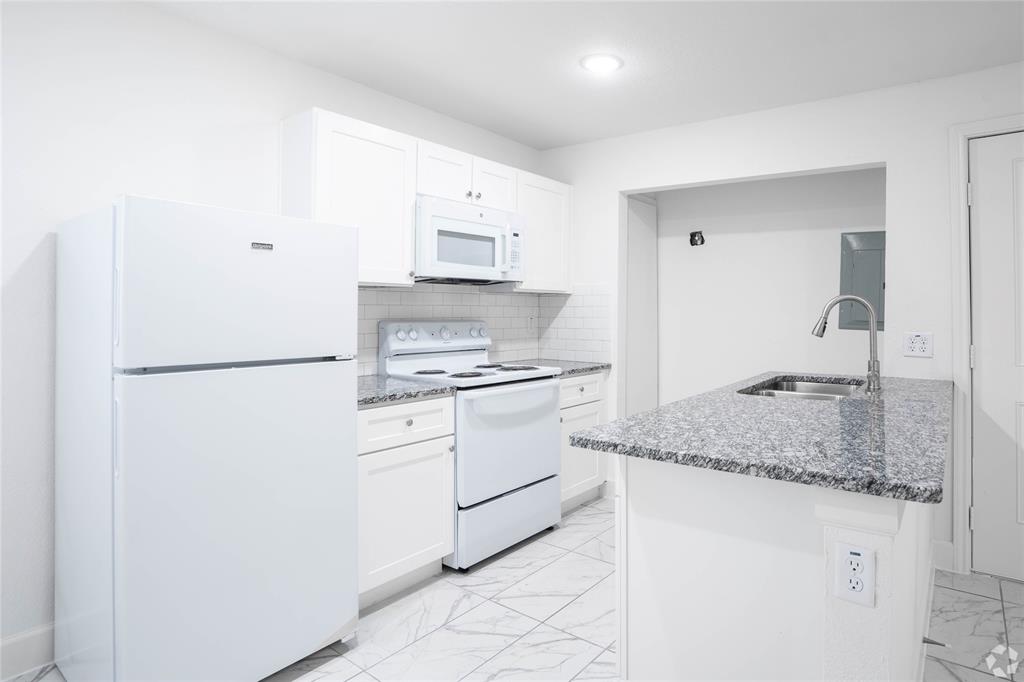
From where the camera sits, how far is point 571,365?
148 inches

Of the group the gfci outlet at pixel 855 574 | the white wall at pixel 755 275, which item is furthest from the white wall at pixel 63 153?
the white wall at pixel 755 275

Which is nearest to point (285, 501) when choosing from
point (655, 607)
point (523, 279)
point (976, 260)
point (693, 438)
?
point (655, 607)

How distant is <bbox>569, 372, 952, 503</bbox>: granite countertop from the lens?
112cm

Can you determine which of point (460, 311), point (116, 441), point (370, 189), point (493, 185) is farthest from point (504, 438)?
point (116, 441)

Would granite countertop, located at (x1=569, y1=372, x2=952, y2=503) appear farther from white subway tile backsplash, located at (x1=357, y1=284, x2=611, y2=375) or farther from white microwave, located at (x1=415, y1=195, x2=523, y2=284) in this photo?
white subway tile backsplash, located at (x1=357, y1=284, x2=611, y2=375)

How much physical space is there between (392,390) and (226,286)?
0.90 m

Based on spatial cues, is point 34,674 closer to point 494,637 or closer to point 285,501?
point 285,501

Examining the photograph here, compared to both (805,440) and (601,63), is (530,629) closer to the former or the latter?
(805,440)

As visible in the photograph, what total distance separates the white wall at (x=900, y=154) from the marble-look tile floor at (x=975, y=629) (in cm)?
29

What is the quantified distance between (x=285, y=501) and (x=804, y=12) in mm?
2577

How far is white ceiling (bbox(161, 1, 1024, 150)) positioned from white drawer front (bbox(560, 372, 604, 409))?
158cm

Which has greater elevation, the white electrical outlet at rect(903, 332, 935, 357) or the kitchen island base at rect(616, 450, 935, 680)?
the white electrical outlet at rect(903, 332, 935, 357)

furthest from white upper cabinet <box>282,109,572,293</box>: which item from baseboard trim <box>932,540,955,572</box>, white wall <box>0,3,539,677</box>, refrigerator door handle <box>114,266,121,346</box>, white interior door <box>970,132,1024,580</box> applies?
baseboard trim <box>932,540,955,572</box>

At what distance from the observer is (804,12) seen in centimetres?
228
